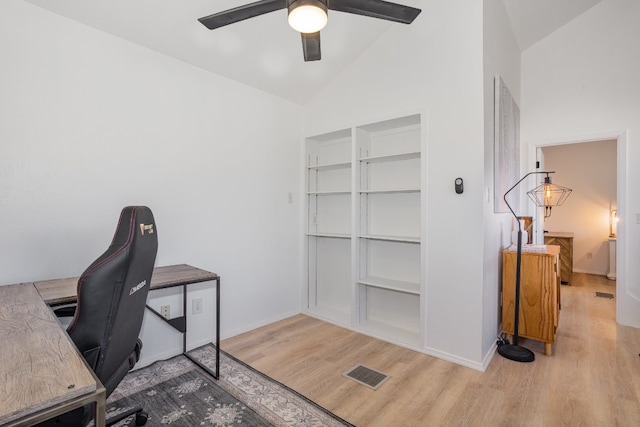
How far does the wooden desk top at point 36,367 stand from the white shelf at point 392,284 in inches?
95.4

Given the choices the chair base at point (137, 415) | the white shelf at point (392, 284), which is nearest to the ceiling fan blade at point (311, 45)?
the white shelf at point (392, 284)

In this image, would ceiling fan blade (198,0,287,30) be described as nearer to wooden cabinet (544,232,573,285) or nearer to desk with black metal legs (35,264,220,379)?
desk with black metal legs (35,264,220,379)

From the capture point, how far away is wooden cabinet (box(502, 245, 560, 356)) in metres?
2.69

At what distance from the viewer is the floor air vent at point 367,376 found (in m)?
2.25

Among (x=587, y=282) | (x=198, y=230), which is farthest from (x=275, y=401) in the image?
(x=587, y=282)

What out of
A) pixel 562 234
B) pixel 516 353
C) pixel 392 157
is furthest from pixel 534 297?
pixel 562 234

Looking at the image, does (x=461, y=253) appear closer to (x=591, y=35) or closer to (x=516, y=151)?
(x=516, y=151)

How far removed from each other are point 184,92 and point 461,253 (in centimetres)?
260

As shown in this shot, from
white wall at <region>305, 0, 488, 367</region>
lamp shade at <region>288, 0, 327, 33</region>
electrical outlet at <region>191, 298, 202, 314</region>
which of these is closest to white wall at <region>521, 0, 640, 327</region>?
white wall at <region>305, 0, 488, 367</region>

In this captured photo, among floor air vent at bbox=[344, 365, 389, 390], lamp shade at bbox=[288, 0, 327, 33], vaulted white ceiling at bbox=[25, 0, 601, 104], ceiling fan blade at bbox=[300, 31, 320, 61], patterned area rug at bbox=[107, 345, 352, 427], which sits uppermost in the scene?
vaulted white ceiling at bbox=[25, 0, 601, 104]

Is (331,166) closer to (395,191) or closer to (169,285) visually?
(395,191)

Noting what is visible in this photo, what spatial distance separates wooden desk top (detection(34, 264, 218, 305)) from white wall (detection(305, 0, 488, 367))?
5.96 feet

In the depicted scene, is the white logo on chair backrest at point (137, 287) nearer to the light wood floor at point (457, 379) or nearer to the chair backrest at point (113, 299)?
the chair backrest at point (113, 299)

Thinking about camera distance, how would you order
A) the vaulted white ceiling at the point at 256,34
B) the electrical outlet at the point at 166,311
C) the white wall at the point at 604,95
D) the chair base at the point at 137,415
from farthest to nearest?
the white wall at the point at 604,95 → the electrical outlet at the point at 166,311 → the vaulted white ceiling at the point at 256,34 → the chair base at the point at 137,415
